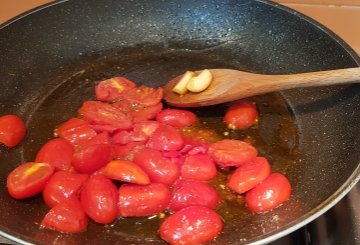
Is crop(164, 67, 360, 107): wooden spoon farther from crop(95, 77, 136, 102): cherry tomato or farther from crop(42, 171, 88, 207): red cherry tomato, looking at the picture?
crop(42, 171, 88, 207): red cherry tomato

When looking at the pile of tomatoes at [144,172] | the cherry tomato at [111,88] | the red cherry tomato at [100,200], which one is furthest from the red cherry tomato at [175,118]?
Result: the red cherry tomato at [100,200]

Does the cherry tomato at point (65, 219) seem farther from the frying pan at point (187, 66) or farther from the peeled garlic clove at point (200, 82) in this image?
the peeled garlic clove at point (200, 82)

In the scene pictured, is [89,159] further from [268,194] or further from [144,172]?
[268,194]

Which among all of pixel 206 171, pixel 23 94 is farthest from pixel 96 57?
pixel 206 171

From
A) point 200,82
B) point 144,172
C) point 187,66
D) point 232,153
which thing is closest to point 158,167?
point 144,172

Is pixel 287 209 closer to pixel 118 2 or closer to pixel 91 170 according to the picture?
pixel 91 170

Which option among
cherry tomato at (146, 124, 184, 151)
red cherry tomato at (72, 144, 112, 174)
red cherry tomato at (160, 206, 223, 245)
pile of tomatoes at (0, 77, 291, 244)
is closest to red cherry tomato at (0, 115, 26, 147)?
pile of tomatoes at (0, 77, 291, 244)
